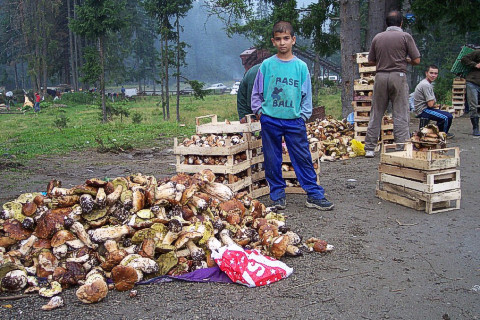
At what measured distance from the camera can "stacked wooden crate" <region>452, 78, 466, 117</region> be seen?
16.8 metres

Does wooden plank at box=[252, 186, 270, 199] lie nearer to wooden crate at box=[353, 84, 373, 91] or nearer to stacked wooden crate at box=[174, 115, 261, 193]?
stacked wooden crate at box=[174, 115, 261, 193]

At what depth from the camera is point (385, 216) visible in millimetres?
5547

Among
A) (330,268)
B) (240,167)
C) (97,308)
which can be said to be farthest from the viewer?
(240,167)

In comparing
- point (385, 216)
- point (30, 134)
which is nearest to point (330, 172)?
point (385, 216)

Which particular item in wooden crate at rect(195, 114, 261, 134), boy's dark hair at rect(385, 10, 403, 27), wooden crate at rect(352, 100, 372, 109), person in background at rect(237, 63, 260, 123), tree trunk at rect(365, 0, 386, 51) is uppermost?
tree trunk at rect(365, 0, 386, 51)

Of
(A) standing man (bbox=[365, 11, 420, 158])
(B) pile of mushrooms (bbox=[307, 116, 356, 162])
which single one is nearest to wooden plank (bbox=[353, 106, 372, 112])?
(B) pile of mushrooms (bbox=[307, 116, 356, 162])

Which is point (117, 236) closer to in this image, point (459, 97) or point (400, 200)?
point (400, 200)

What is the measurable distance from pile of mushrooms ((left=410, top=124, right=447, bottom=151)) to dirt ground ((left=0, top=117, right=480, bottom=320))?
0.87 m

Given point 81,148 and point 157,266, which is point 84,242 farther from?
point 81,148

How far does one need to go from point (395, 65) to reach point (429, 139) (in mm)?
2315

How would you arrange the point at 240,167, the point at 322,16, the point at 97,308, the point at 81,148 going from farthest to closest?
the point at 322,16, the point at 81,148, the point at 240,167, the point at 97,308

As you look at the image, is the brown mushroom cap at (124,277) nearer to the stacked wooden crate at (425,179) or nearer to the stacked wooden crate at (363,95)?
the stacked wooden crate at (425,179)

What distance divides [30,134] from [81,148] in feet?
14.8

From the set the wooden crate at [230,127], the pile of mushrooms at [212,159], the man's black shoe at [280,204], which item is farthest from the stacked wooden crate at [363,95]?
the man's black shoe at [280,204]
